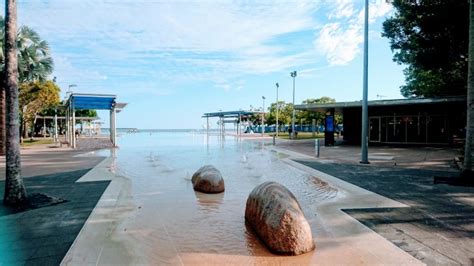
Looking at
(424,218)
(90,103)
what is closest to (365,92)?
(424,218)

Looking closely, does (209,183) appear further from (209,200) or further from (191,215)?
(191,215)

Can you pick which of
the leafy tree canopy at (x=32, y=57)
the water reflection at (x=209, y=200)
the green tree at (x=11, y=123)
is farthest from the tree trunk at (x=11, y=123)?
the leafy tree canopy at (x=32, y=57)

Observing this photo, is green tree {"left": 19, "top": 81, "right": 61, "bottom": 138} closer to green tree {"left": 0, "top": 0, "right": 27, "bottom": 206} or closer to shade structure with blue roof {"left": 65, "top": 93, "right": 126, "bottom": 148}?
shade structure with blue roof {"left": 65, "top": 93, "right": 126, "bottom": 148}

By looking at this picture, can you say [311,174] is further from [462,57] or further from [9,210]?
[462,57]

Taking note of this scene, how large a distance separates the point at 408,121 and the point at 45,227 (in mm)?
27307

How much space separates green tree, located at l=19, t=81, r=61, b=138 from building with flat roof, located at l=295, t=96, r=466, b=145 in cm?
2316

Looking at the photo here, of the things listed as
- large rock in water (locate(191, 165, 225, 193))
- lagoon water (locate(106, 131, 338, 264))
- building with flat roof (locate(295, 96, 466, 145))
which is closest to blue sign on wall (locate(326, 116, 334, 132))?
building with flat roof (locate(295, 96, 466, 145))

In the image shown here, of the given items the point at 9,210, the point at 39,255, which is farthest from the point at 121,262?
the point at 9,210

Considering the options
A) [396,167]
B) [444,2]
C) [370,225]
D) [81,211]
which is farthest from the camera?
[444,2]

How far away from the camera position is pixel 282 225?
4578 mm

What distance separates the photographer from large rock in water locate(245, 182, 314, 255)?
15.0ft

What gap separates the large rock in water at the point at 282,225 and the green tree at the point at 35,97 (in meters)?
27.8

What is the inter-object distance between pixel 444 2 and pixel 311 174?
9714 millimetres

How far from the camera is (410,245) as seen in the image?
477 cm
